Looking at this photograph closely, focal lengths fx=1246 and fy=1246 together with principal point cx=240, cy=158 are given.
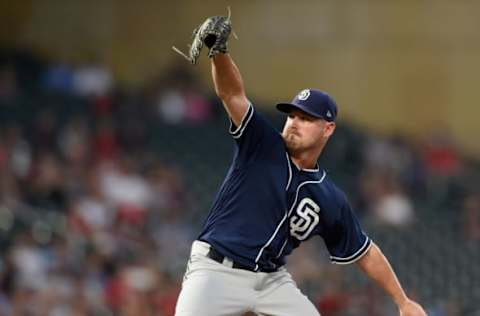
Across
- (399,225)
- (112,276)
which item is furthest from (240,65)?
(112,276)

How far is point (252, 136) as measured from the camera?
5.64 meters

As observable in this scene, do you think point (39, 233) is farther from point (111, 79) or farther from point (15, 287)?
point (111, 79)

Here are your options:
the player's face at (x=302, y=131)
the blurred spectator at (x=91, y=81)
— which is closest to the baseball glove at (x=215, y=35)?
the player's face at (x=302, y=131)

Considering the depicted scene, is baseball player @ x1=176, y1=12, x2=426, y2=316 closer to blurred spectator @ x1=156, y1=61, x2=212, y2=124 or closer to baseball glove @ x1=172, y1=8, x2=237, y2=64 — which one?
baseball glove @ x1=172, y1=8, x2=237, y2=64

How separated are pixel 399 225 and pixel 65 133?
391 centimetres

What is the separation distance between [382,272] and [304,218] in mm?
517

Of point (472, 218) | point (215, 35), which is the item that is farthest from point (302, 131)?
point (472, 218)

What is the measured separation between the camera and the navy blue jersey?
18.7 feet

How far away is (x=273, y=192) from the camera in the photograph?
18.9 ft

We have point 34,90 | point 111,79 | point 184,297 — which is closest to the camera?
point 184,297

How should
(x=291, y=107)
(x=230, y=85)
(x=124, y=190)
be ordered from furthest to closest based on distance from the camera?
1. (x=124, y=190)
2. (x=291, y=107)
3. (x=230, y=85)

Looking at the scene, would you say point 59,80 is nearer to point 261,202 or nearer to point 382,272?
point 382,272

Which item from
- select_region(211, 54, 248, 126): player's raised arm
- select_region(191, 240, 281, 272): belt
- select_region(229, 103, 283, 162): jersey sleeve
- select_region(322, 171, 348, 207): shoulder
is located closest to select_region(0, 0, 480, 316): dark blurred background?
select_region(322, 171, 348, 207): shoulder

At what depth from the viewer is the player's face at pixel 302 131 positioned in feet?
19.1
